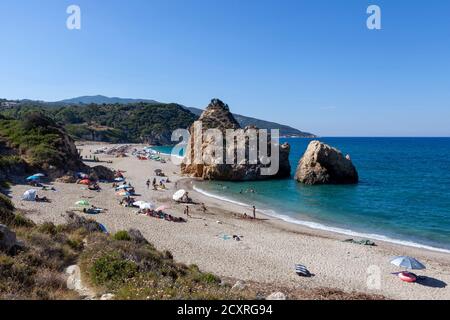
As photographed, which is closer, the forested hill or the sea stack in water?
the sea stack in water

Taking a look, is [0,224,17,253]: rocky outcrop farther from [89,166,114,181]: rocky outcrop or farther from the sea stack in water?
the sea stack in water

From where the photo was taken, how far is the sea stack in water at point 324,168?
45188 millimetres

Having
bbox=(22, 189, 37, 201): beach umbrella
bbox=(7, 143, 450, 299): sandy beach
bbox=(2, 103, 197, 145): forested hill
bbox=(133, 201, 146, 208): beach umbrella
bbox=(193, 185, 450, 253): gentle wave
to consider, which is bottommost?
bbox=(193, 185, 450, 253): gentle wave

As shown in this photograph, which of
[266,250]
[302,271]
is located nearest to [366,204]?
[266,250]

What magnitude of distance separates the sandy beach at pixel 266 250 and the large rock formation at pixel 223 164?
58.5ft

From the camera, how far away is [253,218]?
2781cm

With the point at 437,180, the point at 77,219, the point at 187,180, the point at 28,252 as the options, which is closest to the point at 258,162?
the point at 187,180

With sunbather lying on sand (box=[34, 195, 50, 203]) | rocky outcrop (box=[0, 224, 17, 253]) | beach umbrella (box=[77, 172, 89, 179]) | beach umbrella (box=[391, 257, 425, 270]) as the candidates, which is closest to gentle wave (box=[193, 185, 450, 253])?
beach umbrella (box=[391, 257, 425, 270])

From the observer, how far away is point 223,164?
4797 cm

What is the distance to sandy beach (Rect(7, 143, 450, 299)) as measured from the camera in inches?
590

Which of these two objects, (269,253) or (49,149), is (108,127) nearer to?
(49,149)

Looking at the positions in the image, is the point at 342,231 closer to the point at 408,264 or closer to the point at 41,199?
the point at 408,264

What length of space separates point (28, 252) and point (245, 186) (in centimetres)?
3583

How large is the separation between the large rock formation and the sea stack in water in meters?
5.56
